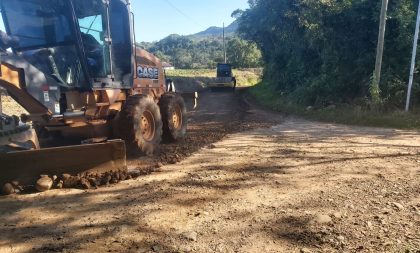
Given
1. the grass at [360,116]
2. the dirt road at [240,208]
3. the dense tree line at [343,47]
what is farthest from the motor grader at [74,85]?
Result: the dense tree line at [343,47]

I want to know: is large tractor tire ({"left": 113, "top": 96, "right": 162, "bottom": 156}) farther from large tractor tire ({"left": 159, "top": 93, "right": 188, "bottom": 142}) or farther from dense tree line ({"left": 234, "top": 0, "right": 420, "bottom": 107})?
dense tree line ({"left": 234, "top": 0, "right": 420, "bottom": 107})

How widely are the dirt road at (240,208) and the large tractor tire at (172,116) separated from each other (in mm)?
1440

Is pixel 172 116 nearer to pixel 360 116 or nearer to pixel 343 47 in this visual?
pixel 360 116

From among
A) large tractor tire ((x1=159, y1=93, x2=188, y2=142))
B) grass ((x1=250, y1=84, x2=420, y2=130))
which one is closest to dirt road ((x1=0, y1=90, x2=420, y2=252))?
large tractor tire ((x1=159, y1=93, x2=188, y2=142))

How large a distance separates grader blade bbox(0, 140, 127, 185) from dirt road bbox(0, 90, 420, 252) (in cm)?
32

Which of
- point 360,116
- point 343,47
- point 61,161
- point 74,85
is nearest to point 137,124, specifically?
point 74,85

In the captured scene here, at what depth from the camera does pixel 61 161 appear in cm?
536

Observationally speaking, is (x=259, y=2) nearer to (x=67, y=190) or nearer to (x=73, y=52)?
(x=73, y=52)

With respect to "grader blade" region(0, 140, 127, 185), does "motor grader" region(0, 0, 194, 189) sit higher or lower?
higher

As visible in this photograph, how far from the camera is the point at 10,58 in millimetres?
5445

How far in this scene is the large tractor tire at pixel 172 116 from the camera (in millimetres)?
8992

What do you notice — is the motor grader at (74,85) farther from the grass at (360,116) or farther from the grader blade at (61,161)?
the grass at (360,116)

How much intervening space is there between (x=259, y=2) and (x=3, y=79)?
19.9 meters

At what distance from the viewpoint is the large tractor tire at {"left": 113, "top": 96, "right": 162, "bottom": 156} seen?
23.2 ft
